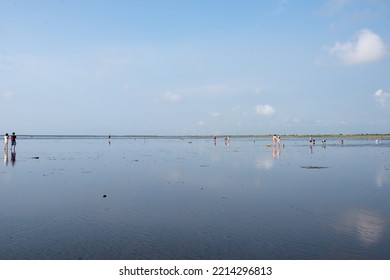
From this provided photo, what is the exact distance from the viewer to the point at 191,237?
9.65m

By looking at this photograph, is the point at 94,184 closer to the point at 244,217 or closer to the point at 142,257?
the point at 244,217

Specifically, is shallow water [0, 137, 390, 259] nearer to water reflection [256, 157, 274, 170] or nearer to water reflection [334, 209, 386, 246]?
water reflection [334, 209, 386, 246]

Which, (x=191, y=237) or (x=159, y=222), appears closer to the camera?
(x=191, y=237)

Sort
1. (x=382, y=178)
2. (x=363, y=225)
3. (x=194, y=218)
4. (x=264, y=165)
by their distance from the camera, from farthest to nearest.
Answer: (x=264, y=165)
(x=382, y=178)
(x=194, y=218)
(x=363, y=225)

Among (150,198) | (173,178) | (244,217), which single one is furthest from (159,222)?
(173,178)

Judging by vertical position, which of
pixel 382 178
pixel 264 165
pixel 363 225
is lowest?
pixel 363 225

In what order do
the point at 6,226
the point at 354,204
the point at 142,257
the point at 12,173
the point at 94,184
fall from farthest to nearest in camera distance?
the point at 12,173
the point at 94,184
the point at 354,204
the point at 6,226
the point at 142,257

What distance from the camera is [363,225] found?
11078 millimetres

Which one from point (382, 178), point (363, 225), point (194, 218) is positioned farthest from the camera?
point (382, 178)

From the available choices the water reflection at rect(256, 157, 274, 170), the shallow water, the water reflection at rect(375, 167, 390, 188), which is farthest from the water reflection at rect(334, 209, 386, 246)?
the water reflection at rect(256, 157, 274, 170)

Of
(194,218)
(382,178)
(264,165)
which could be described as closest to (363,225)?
(194,218)

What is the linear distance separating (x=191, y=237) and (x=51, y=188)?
38.8ft

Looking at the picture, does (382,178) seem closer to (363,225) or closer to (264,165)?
(264,165)

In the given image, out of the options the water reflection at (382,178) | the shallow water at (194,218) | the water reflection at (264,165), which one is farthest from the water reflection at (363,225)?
the water reflection at (264,165)
